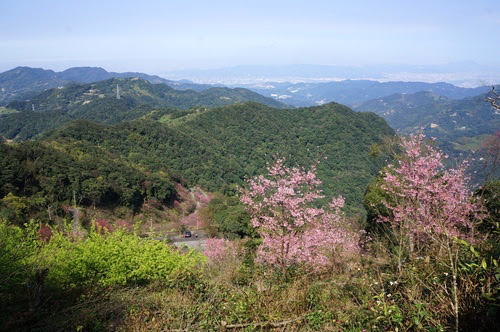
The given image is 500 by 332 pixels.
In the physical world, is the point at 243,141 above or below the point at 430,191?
below

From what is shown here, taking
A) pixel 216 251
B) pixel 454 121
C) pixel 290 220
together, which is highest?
pixel 290 220

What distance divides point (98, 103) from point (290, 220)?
125226 mm

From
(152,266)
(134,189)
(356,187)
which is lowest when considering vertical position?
(356,187)

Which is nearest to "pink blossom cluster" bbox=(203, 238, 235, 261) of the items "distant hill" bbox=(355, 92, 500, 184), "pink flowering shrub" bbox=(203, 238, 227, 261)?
"pink flowering shrub" bbox=(203, 238, 227, 261)

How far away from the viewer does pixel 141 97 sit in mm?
146250

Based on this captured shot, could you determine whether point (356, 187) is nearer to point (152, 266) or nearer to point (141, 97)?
point (152, 266)

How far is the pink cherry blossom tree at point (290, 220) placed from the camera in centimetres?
623

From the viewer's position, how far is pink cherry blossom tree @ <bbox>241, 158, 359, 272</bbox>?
6.23 meters

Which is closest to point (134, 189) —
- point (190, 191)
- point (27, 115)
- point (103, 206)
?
point (103, 206)

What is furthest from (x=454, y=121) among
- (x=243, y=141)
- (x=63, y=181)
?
(x=63, y=181)

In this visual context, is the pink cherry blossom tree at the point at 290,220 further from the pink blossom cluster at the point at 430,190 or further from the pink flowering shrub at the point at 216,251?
the pink flowering shrub at the point at 216,251

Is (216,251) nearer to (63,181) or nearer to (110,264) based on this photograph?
(110,264)

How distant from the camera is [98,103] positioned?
116 meters

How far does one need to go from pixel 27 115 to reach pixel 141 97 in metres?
55.7
